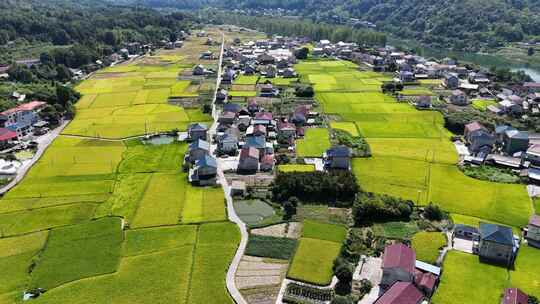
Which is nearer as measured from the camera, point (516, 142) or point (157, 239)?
point (157, 239)

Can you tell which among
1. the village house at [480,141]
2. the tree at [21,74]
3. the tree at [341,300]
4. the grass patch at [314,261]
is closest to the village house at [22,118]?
the tree at [21,74]

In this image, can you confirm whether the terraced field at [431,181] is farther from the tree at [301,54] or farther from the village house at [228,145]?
the tree at [301,54]

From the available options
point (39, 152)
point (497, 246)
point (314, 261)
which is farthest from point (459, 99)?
point (39, 152)

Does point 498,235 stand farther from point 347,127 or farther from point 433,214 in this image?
point 347,127

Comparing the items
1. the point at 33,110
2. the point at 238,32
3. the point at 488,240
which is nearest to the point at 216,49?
the point at 238,32

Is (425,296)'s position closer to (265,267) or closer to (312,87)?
(265,267)

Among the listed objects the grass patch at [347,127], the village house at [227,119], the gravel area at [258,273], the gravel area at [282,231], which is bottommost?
the gravel area at [258,273]
